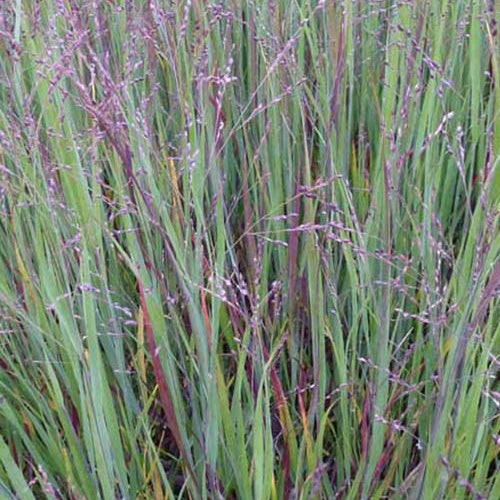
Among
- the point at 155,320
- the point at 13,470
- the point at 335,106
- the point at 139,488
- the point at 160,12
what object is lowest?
the point at 139,488

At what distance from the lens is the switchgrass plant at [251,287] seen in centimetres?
95

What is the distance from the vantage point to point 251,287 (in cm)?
125

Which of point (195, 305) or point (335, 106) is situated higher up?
point (335, 106)

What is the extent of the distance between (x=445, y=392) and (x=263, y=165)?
0.51 metres

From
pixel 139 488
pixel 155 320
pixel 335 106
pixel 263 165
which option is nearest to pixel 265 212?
pixel 263 165

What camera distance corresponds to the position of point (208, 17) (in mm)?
1546

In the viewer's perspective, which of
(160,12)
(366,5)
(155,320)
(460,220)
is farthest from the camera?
(366,5)

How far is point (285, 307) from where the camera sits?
47.7 inches

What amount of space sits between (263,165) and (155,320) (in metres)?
0.36

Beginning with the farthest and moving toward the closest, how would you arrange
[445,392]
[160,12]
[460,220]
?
[460,220] < [160,12] < [445,392]

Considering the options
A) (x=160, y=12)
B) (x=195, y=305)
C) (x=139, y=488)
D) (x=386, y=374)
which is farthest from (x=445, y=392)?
(x=160, y=12)

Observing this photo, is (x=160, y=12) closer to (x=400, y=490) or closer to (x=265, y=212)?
(x=265, y=212)

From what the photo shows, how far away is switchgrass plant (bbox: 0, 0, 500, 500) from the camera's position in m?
0.95

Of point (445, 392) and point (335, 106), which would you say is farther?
point (335, 106)
